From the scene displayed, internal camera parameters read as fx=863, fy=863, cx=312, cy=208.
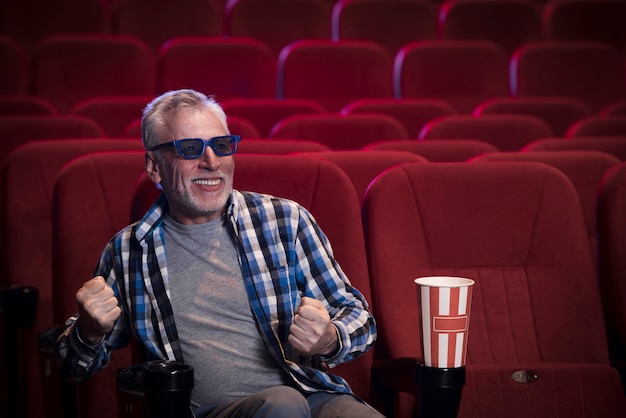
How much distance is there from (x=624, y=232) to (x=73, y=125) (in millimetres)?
865

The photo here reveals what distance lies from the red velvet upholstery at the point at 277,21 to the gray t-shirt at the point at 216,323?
4.91 feet

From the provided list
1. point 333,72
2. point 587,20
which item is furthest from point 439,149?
point 587,20

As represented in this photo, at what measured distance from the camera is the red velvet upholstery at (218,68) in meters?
1.99

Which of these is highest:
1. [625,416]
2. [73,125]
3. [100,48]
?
[100,48]

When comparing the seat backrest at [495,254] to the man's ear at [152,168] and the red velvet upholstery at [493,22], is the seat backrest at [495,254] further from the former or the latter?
the red velvet upholstery at [493,22]

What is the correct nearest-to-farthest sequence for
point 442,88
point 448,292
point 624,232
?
1. point 448,292
2. point 624,232
3. point 442,88

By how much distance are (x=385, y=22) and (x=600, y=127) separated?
0.87m

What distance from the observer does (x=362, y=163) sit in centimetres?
108

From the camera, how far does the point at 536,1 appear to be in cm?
267

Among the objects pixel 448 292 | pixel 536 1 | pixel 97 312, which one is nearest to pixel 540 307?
pixel 448 292

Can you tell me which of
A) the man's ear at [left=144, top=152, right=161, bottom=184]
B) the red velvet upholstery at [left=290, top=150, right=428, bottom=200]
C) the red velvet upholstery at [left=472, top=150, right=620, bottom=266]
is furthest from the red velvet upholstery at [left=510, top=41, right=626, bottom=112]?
the man's ear at [left=144, top=152, right=161, bottom=184]

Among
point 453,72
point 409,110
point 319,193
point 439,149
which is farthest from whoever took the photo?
point 453,72

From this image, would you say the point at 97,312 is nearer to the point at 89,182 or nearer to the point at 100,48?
the point at 89,182

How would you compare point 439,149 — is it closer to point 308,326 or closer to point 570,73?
point 308,326
